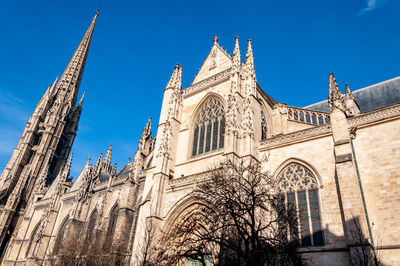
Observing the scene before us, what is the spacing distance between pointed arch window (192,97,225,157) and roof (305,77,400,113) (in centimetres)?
841

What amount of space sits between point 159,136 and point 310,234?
9.92 m

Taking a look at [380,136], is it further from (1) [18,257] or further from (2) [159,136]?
(1) [18,257]

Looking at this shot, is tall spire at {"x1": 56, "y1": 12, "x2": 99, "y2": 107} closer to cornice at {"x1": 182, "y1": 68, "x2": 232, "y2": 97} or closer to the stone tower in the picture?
the stone tower

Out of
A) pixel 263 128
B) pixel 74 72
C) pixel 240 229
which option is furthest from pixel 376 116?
pixel 74 72

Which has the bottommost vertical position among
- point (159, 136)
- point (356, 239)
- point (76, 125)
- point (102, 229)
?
point (356, 239)

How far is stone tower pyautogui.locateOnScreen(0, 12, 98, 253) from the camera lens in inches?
1449

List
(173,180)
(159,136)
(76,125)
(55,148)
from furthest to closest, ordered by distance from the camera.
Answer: (76,125) < (55,148) < (159,136) < (173,180)

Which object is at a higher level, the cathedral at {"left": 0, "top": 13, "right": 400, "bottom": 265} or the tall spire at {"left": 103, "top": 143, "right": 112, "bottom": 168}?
the tall spire at {"left": 103, "top": 143, "right": 112, "bottom": 168}

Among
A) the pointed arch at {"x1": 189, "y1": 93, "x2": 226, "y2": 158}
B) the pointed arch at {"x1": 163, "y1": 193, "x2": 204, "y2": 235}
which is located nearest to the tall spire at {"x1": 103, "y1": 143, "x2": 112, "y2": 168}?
the pointed arch at {"x1": 189, "y1": 93, "x2": 226, "y2": 158}

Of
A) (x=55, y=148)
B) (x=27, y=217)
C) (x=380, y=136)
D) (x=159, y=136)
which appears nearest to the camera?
(x=380, y=136)

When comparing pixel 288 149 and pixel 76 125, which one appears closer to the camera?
pixel 288 149

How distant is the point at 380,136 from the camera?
12242 mm

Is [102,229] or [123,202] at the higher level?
[123,202]

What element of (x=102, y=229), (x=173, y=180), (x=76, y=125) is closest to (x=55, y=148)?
(x=76, y=125)
